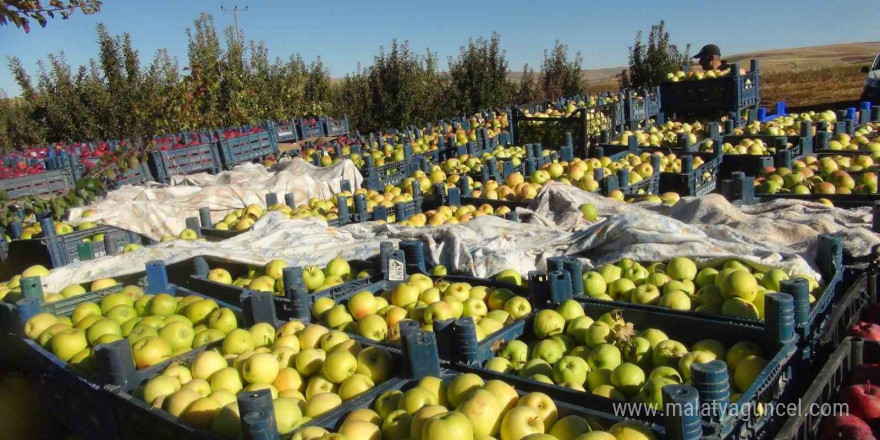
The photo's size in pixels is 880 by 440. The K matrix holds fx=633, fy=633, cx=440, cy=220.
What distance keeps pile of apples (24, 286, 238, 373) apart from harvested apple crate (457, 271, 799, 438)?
159 centimetres

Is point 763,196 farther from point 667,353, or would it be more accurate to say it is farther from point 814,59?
point 814,59

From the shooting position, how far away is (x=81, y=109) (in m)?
19.0

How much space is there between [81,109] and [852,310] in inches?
814

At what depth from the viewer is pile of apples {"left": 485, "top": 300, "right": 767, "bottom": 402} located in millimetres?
2719

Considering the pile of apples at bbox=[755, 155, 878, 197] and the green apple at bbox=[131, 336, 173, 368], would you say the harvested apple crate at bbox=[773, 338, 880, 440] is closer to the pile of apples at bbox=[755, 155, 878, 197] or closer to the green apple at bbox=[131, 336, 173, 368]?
the green apple at bbox=[131, 336, 173, 368]

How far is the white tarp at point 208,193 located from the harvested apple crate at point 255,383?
13.2 ft

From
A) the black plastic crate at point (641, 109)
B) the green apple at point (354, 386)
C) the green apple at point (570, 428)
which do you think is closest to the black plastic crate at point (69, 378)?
the green apple at point (354, 386)

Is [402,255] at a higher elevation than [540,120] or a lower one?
lower

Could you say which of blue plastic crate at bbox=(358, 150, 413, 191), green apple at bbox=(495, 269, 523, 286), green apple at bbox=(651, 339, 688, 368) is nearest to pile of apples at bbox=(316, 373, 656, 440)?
green apple at bbox=(651, 339, 688, 368)

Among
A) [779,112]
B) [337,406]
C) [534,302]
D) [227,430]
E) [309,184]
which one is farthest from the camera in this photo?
[779,112]

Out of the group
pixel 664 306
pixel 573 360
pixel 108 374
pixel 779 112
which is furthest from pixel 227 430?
pixel 779 112

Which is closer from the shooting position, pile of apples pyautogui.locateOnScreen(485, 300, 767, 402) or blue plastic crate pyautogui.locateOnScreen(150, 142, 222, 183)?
pile of apples pyautogui.locateOnScreen(485, 300, 767, 402)

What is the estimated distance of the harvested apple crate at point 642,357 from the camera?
94.0 inches

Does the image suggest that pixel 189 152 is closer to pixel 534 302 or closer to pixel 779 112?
pixel 534 302
